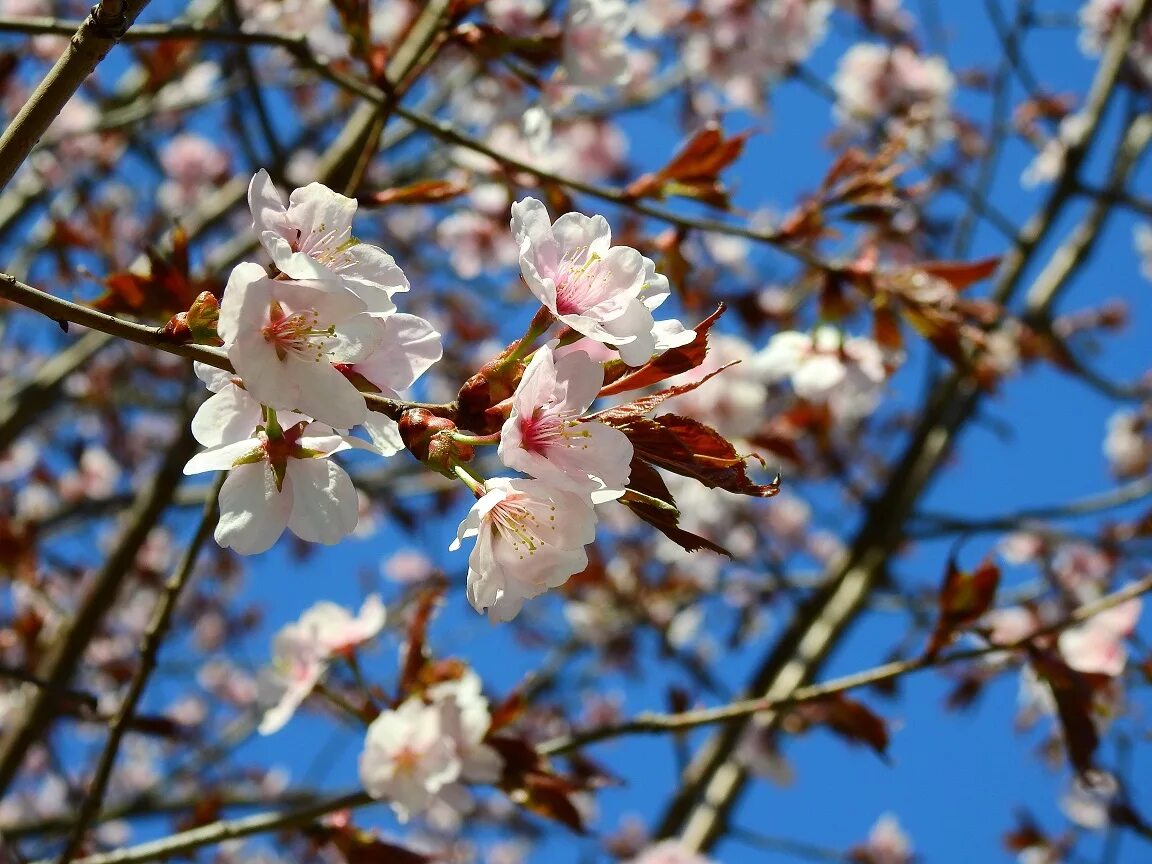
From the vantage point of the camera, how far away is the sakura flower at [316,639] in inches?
64.9

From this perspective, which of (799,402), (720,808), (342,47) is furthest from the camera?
(342,47)

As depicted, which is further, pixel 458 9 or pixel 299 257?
pixel 458 9

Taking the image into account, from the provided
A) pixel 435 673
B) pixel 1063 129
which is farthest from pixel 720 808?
pixel 1063 129

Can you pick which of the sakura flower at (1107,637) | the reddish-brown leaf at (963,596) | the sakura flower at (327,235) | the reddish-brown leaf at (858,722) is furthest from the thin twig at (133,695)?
the sakura flower at (1107,637)

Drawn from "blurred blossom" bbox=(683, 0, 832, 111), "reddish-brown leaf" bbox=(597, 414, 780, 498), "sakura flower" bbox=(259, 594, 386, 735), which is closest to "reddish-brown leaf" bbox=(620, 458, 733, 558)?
"reddish-brown leaf" bbox=(597, 414, 780, 498)

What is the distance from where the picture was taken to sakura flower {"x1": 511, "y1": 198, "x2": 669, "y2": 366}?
0.83 metres

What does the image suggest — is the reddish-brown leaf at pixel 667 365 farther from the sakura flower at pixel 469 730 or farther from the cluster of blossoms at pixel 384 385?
the sakura flower at pixel 469 730

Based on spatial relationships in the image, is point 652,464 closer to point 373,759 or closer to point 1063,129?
point 373,759

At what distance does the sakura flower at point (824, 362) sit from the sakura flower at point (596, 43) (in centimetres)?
58

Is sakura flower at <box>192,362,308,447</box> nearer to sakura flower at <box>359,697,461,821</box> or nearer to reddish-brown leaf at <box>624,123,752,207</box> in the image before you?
sakura flower at <box>359,697,461,821</box>

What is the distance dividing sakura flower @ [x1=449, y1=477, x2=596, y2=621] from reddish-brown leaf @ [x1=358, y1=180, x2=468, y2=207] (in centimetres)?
67

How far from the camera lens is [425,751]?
4.79 ft

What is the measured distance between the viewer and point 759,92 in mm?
3846

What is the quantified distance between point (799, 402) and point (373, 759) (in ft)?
6.79
